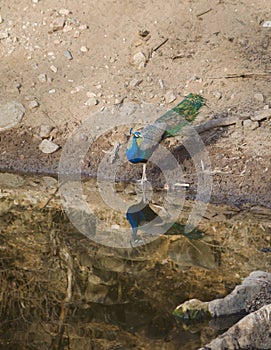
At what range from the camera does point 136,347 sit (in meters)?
5.29

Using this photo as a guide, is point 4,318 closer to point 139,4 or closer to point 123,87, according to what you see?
point 123,87

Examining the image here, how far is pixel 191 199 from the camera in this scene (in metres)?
7.39

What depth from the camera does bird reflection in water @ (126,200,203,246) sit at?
22.3ft

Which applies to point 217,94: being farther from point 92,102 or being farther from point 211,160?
point 92,102

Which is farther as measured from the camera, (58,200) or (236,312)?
(58,200)

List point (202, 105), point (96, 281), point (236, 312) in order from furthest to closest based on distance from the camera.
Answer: point (202, 105) < point (96, 281) < point (236, 312)

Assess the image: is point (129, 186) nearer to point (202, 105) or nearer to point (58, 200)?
point (58, 200)

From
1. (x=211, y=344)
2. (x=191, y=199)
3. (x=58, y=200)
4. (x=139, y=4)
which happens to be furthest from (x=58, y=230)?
(x=139, y=4)

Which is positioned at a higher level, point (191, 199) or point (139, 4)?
point (139, 4)

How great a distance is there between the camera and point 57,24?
9180 mm

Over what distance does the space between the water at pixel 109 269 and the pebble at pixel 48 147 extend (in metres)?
0.49

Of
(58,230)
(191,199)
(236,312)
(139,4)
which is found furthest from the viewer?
(139,4)

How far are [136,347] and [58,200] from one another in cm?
249

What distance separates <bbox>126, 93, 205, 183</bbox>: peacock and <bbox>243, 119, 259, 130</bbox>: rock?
1.63 feet
